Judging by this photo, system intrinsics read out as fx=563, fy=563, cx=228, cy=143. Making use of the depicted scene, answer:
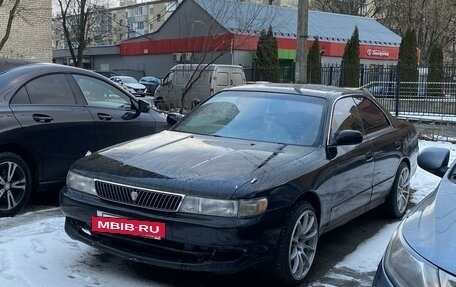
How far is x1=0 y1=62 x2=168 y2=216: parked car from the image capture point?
17.9ft

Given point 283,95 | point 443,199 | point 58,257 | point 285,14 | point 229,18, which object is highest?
point 285,14

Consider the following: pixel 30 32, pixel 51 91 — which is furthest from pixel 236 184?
pixel 30 32

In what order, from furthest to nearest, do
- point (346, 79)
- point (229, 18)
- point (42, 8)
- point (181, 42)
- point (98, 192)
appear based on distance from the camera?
point (181, 42), point (42, 8), point (346, 79), point (229, 18), point (98, 192)

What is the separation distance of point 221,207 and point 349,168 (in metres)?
1.75

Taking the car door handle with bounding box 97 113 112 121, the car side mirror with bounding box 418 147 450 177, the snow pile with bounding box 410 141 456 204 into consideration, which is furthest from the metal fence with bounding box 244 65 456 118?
the car side mirror with bounding box 418 147 450 177

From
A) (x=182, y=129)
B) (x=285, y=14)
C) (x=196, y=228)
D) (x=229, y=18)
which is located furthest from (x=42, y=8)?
(x=196, y=228)

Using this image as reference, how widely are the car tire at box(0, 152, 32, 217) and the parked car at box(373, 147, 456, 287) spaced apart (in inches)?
152

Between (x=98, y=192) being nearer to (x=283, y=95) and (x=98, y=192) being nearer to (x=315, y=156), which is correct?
(x=315, y=156)

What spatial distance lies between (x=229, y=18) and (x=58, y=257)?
447 inches

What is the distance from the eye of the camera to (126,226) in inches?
153

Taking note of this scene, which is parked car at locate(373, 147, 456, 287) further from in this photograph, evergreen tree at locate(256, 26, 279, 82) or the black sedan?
evergreen tree at locate(256, 26, 279, 82)

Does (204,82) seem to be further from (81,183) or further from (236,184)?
(236,184)

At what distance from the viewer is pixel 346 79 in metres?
20.9

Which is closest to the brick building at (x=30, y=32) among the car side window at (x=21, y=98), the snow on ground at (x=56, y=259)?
the car side window at (x=21, y=98)
